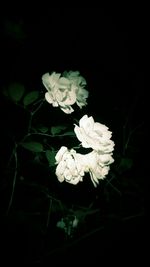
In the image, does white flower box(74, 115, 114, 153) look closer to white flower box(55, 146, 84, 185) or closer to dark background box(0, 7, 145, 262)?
white flower box(55, 146, 84, 185)

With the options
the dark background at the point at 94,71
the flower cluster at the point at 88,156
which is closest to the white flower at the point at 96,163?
the flower cluster at the point at 88,156

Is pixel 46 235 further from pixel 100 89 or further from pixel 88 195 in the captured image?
pixel 100 89

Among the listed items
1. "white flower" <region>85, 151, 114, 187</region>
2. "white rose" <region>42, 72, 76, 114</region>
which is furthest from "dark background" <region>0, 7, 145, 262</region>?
"white flower" <region>85, 151, 114, 187</region>

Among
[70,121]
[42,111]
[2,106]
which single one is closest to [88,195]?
[70,121]

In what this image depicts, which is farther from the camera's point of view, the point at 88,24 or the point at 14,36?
the point at 88,24

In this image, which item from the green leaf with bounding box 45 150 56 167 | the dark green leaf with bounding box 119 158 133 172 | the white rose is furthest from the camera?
the dark green leaf with bounding box 119 158 133 172

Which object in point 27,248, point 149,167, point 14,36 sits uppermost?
point 14,36

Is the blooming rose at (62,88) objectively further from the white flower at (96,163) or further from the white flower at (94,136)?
the white flower at (96,163)
